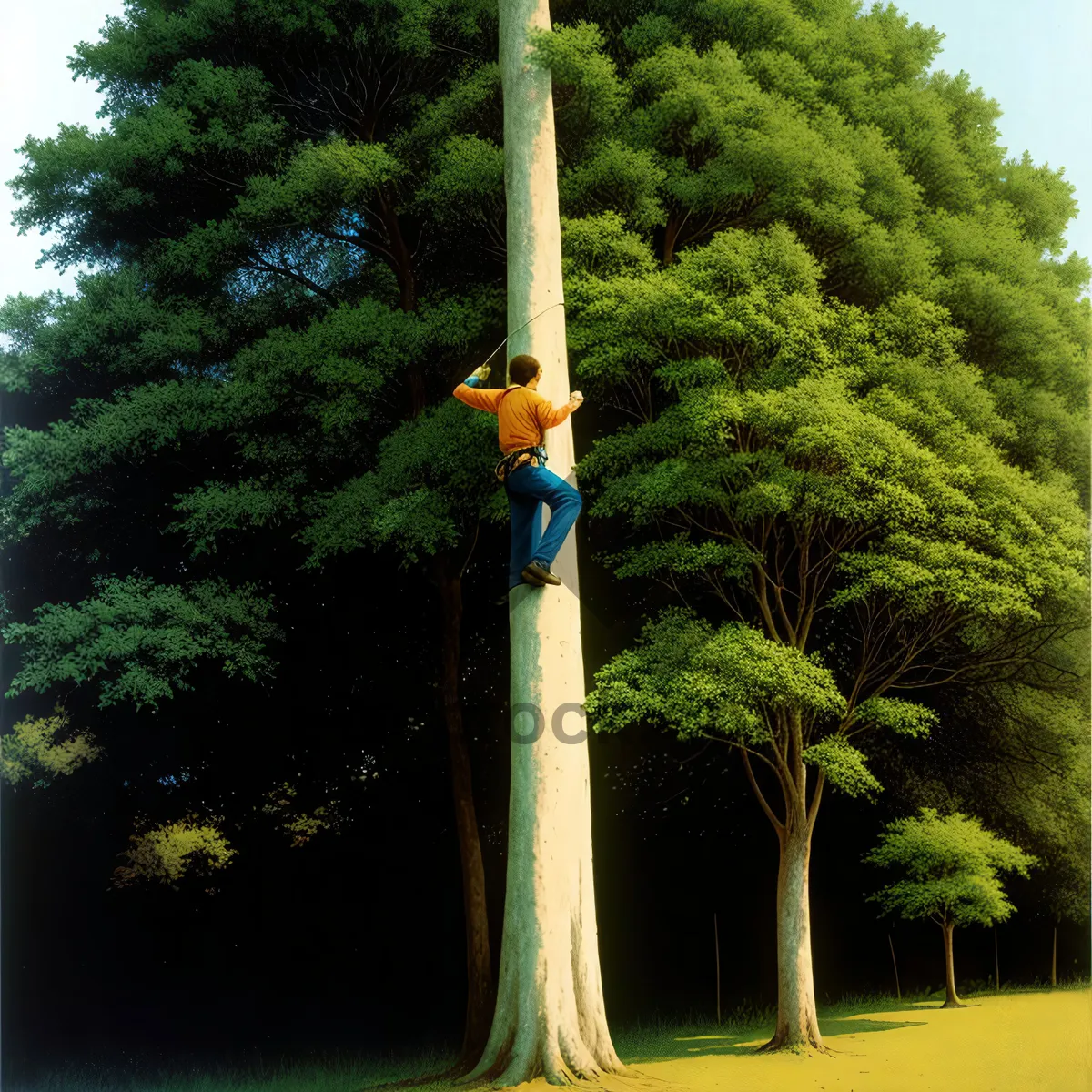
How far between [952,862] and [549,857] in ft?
13.1

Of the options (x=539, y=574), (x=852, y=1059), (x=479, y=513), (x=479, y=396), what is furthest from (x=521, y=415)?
(x=852, y=1059)

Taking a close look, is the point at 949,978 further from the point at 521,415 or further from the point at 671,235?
the point at 521,415

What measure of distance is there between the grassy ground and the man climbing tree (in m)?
3.05

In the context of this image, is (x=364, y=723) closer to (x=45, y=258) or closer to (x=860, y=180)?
(x=45, y=258)

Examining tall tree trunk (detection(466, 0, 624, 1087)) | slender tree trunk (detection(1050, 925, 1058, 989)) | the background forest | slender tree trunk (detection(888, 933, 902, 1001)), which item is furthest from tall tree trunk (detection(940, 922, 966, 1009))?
tall tree trunk (detection(466, 0, 624, 1087))

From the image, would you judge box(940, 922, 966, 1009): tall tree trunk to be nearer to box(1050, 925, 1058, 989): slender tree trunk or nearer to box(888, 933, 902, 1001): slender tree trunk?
box(888, 933, 902, 1001): slender tree trunk

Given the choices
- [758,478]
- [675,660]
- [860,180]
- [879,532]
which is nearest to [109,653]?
[675,660]

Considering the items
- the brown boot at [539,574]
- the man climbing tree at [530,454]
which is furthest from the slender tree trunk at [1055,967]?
the man climbing tree at [530,454]

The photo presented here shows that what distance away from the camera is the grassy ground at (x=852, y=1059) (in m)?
7.96

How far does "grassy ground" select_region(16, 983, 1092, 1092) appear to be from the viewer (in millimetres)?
7965

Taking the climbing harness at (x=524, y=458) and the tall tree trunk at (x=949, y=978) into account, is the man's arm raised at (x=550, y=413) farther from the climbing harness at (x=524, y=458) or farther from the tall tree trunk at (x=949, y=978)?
the tall tree trunk at (x=949, y=978)

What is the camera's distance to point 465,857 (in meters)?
10.6

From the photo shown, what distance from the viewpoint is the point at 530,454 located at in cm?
667

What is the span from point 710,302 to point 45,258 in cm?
628
